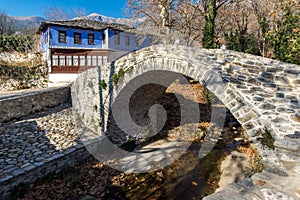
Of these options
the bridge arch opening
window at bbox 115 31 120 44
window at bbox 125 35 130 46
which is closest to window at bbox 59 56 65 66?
window at bbox 115 31 120 44

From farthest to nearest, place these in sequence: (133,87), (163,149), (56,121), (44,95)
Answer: (44,95) < (56,121) < (163,149) < (133,87)

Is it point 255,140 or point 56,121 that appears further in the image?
point 56,121

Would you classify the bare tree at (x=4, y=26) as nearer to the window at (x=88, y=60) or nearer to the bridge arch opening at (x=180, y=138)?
the window at (x=88, y=60)

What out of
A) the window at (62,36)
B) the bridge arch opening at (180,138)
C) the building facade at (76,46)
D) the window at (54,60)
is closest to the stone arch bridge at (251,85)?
the bridge arch opening at (180,138)

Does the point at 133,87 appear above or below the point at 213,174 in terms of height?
above

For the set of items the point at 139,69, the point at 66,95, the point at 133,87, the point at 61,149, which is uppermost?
the point at 139,69

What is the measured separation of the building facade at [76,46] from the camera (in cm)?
1702

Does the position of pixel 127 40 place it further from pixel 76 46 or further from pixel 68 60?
pixel 68 60

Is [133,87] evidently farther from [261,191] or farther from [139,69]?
[261,191]

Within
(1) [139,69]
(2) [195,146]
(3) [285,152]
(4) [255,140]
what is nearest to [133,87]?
(1) [139,69]

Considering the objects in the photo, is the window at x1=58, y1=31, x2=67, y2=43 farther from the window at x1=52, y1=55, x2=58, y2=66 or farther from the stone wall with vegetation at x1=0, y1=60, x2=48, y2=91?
the stone wall with vegetation at x1=0, y1=60, x2=48, y2=91

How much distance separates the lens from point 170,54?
18.5ft

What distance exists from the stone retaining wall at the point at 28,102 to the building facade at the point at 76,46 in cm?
505

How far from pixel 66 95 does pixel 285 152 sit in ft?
39.6
